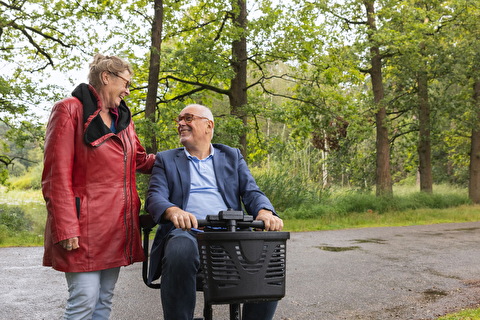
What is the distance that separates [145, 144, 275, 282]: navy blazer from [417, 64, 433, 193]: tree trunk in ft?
64.5

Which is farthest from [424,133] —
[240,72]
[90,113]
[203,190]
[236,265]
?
[236,265]

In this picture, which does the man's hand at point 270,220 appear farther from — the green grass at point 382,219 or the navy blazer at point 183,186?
the green grass at point 382,219

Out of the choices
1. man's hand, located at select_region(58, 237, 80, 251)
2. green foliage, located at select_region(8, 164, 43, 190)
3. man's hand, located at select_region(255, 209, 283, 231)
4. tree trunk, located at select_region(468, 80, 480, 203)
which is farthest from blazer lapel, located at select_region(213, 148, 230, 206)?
green foliage, located at select_region(8, 164, 43, 190)

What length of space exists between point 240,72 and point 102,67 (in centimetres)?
1487

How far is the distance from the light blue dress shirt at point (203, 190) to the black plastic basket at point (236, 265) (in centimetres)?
86

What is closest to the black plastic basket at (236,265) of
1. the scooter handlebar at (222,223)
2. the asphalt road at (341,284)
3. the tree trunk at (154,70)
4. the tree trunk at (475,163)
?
the scooter handlebar at (222,223)

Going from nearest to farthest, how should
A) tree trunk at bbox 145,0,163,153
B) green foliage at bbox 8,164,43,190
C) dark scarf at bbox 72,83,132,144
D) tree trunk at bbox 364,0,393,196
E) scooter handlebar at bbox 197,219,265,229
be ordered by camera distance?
1. scooter handlebar at bbox 197,219,265,229
2. dark scarf at bbox 72,83,132,144
3. tree trunk at bbox 145,0,163,153
4. tree trunk at bbox 364,0,393,196
5. green foliage at bbox 8,164,43,190

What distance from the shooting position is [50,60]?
18.9 m

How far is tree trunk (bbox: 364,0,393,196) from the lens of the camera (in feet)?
67.4

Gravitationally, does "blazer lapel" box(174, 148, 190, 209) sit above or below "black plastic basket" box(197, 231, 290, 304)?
above

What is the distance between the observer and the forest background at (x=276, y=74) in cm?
1630

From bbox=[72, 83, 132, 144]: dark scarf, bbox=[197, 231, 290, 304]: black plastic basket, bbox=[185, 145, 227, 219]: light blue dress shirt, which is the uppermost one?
bbox=[72, 83, 132, 144]: dark scarf

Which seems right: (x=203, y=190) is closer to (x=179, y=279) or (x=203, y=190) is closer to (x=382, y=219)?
(x=179, y=279)

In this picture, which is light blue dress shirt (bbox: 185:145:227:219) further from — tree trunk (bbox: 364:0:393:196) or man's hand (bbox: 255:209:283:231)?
tree trunk (bbox: 364:0:393:196)
